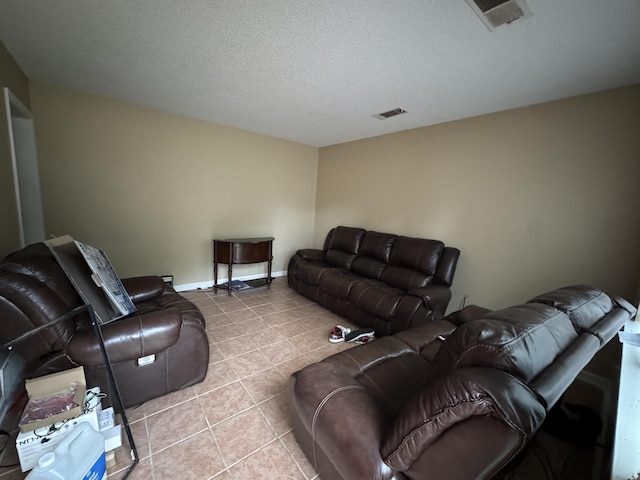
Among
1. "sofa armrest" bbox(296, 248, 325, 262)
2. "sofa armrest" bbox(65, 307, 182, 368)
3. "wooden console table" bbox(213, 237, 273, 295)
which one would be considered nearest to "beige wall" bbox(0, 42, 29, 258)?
"sofa armrest" bbox(65, 307, 182, 368)

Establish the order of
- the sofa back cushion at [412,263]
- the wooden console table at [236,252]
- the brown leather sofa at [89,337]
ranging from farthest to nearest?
the wooden console table at [236,252], the sofa back cushion at [412,263], the brown leather sofa at [89,337]

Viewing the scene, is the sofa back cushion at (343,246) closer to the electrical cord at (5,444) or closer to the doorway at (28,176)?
the electrical cord at (5,444)

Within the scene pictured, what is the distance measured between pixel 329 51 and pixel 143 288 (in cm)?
241

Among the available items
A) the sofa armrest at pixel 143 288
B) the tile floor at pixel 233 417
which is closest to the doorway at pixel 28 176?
the sofa armrest at pixel 143 288

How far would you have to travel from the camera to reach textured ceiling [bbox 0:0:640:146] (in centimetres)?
133

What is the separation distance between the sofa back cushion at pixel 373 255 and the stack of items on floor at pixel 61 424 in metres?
2.68

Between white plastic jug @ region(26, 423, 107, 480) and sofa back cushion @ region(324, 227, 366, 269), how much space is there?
9.39ft

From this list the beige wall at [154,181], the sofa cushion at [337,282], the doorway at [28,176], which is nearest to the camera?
the doorway at [28,176]

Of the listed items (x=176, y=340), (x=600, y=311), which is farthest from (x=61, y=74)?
(x=600, y=311)

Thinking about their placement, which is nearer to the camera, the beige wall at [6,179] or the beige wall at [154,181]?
the beige wall at [6,179]

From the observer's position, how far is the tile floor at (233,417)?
126 cm

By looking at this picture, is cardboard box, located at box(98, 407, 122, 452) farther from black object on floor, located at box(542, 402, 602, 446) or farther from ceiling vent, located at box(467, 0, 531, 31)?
ceiling vent, located at box(467, 0, 531, 31)

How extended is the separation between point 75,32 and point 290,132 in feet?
8.02

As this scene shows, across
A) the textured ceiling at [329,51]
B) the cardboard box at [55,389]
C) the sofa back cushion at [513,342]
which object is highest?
the textured ceiling at [329,51]
